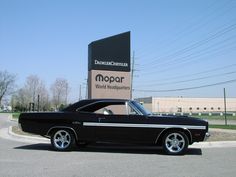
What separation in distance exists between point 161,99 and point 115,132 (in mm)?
124429

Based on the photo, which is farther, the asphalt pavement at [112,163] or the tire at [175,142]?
the tire at [175,142]

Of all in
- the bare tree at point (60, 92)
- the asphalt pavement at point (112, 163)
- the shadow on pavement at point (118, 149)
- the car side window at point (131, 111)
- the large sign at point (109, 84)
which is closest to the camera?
the asphalt pavement at point (112, 163)

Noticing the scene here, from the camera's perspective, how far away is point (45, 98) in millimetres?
87562

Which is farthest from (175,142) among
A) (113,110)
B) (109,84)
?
(109,84)

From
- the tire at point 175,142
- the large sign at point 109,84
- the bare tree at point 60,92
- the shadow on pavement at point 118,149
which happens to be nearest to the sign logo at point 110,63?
the large sign at point 109,84

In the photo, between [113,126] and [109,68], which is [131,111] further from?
[109,68]

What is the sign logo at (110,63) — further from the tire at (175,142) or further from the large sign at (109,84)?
the tire at (175,142)

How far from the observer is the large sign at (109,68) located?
67.8 feet

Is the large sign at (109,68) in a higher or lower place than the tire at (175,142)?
higher

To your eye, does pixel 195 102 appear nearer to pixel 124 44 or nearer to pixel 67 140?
pixel 124 44

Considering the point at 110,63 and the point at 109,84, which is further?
the point at 110,63

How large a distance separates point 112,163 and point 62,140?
2957mm

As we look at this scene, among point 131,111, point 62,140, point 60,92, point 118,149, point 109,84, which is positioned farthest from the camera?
point 60,92

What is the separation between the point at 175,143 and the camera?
1173cm
